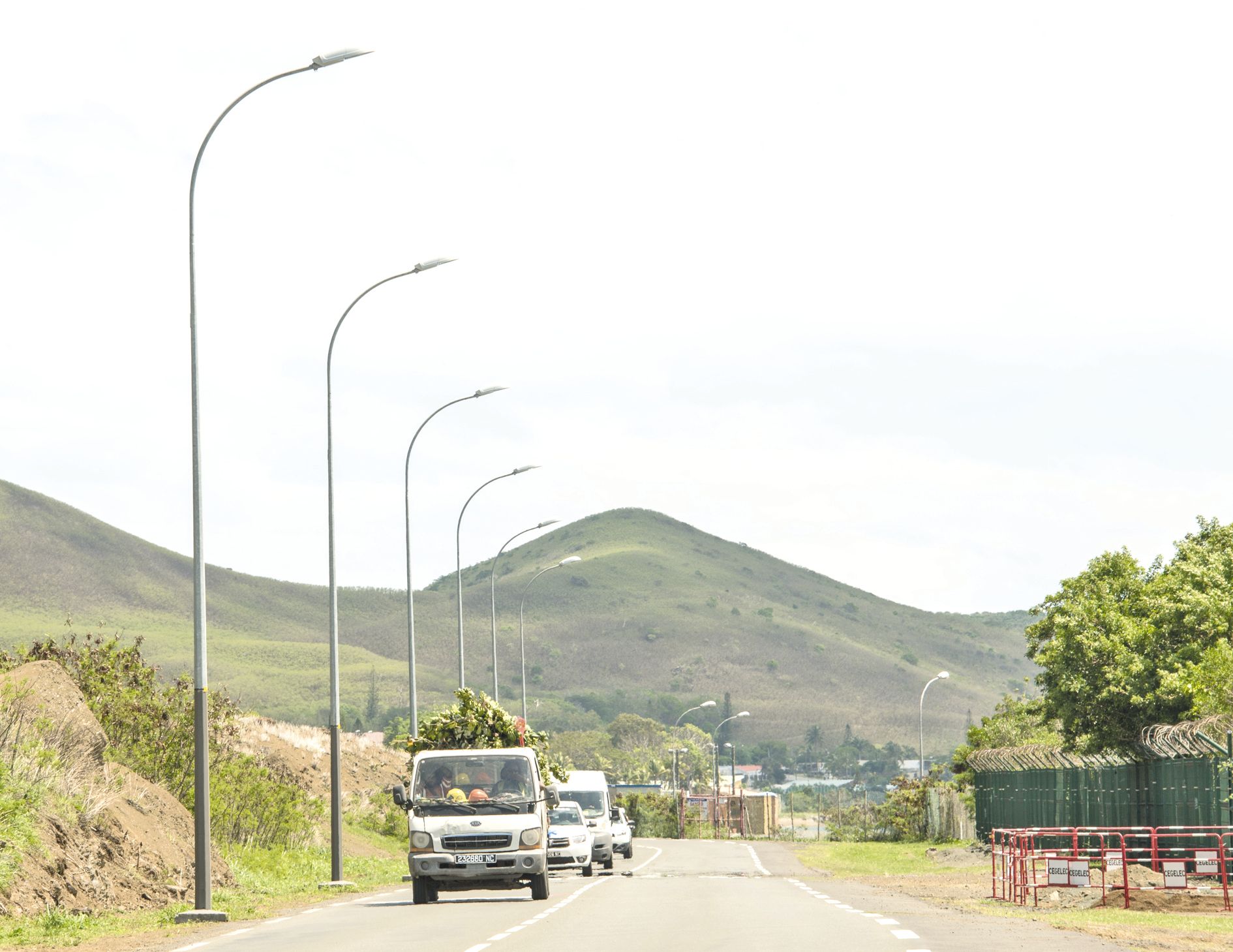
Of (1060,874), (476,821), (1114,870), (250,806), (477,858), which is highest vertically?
(476,821)

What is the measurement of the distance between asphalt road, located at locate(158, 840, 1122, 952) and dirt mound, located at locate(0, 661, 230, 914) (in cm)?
252

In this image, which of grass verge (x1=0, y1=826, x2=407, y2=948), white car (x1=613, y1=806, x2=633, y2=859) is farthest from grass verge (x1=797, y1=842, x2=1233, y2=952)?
grass verge (x1=0, y1=826, x2=407, y2=948)

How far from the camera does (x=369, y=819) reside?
57.3 meters

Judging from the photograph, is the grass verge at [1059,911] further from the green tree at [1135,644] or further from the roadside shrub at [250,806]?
the roadside shrub at [250,806]

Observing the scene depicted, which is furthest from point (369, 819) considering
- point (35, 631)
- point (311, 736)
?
point (35, 631)

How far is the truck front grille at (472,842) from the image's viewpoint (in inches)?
1040

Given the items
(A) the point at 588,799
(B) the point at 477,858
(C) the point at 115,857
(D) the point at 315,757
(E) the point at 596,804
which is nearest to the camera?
(B) the point at 477,858

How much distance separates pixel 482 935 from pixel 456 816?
693 cm

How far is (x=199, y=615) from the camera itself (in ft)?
78.7

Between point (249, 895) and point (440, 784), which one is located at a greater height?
point (440, 784)

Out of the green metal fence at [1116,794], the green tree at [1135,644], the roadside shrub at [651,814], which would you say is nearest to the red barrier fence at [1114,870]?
the green metal fence at [1116,794]

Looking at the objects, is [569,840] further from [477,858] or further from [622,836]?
[622,836]

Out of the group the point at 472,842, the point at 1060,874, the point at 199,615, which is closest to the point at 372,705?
the point at 472,842

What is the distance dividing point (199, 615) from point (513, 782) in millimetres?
5773
